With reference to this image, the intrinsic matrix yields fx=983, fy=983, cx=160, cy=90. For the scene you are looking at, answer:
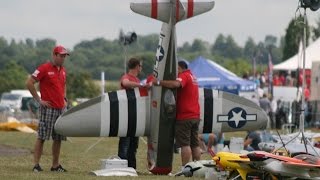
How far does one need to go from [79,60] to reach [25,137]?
9927cm

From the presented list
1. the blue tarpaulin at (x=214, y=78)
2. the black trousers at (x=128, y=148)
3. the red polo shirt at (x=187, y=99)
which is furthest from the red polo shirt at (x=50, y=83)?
→ the blue tarpaulin at (x=214, y=78)

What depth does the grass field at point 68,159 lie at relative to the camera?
40.8ft

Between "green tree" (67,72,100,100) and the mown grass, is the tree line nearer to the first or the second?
"green tree" (67,72,100,100)

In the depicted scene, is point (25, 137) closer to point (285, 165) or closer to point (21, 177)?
point (21, 177)

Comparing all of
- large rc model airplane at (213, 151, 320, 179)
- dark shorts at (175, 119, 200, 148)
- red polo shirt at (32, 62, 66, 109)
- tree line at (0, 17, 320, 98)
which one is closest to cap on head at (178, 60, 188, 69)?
dark shorts at (175, 119, 200, 148)

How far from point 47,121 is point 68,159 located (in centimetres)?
361

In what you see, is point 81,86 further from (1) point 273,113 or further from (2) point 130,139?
(2) point 130,139

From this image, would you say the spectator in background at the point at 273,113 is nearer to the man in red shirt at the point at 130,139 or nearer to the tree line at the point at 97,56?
the tree line at the point at 97,56

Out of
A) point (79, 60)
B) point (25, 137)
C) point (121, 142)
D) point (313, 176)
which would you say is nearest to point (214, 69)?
point (25, 137)

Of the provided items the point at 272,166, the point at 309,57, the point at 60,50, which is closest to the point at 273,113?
the point at 309,57

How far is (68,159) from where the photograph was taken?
16.8 m

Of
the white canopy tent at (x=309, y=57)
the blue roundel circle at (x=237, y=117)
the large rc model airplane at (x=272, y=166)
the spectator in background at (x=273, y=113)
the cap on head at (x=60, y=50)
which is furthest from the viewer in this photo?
the white canopy tent at (x=309, y=57)

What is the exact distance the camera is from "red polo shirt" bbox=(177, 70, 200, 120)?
43.8 feet

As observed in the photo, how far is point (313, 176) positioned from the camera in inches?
430
